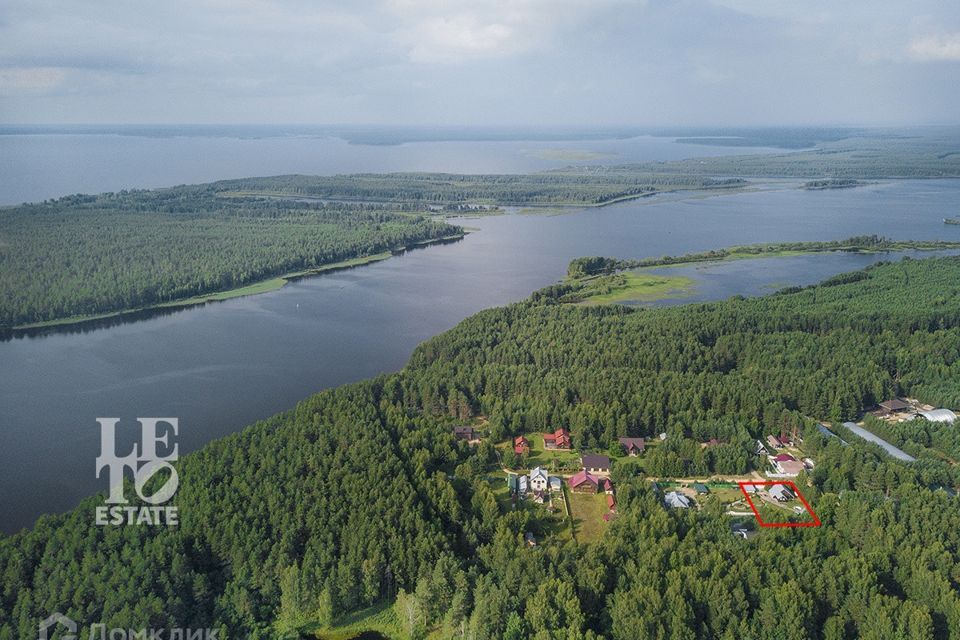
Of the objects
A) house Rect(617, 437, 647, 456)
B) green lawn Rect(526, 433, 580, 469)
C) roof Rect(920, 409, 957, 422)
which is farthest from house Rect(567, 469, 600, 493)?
roof Rect(920, 409, 957, 422)

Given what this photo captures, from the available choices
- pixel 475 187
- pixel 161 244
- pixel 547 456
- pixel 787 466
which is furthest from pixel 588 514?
pixel 475 187

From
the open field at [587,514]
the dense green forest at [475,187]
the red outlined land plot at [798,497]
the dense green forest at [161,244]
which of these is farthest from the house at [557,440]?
the dense green forest at [475,187]

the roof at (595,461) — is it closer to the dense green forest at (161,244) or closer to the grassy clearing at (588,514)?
the grassy clearing at (588,514)

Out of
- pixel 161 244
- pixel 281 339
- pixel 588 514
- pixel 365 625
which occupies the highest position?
pixel 161 244

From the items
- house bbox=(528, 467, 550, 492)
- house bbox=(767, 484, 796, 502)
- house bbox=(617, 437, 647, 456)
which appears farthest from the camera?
house bbox=(617, 437, 647, 456)

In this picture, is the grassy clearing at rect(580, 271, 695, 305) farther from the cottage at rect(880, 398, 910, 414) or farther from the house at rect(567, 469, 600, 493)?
the house at rect(567, 469, 600, 493)

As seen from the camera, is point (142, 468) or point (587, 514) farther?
point (142, 468)

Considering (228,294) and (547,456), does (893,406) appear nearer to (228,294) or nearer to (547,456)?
(547,456)
